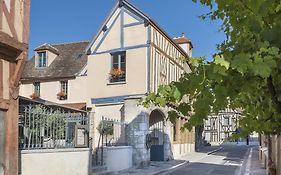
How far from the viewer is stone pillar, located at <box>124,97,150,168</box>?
15672 millimetres

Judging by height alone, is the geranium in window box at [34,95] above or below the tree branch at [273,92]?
above

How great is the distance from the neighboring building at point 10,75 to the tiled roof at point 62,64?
14023mm

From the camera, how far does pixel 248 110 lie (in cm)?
330

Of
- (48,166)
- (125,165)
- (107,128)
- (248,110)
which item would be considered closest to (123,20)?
(107,128)

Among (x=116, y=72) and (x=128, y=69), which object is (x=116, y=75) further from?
(x=128, y=69)

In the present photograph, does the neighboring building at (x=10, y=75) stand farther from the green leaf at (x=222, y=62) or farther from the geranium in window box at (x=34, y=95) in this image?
the geranium in window box at (x=34, y=95)

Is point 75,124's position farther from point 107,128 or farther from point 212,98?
point 212,98

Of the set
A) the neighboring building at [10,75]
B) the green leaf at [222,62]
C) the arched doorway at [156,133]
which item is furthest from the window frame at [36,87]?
the green leaf at [222,62]

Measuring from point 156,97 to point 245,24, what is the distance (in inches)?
30.8

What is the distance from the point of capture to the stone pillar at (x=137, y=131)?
15.7 metres

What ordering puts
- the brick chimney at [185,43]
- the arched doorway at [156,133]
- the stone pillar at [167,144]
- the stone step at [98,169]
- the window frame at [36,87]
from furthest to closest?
the brick chimney at [185,43] < the window frame at [36,87] < the stone pillar at [167,144] < the arched doorway at [156,133] < the stone step at [98,169]

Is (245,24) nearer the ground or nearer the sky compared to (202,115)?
nearer the sky

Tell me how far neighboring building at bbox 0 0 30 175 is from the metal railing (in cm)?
150

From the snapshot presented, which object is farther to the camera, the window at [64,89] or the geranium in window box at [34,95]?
the geranium in window box at [34,95]
